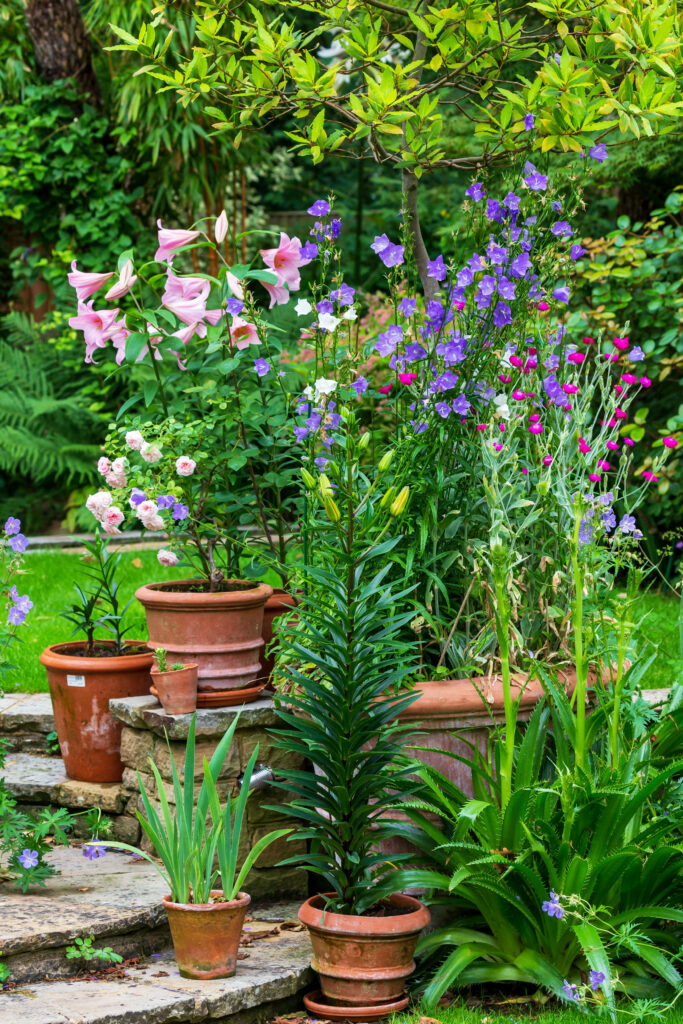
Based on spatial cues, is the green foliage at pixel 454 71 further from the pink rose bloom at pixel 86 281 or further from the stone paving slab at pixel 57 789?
the stone paving slab at pixel 57 789

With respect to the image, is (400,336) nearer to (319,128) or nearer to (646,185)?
(319,128)

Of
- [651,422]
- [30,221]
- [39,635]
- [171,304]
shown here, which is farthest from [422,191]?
[171,304]

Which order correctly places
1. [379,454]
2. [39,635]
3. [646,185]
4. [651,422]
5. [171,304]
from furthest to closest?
1. [646,185]
2. [651,422]
3. [39,635]
4. [379,454]
5. [171,304]

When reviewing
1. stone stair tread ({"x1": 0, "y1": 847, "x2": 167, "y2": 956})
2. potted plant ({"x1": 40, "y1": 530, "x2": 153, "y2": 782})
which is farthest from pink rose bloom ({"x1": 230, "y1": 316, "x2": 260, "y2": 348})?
stone stair tread ({"x1": 0, "y1": 847, "x2": 167, "y2": 956})

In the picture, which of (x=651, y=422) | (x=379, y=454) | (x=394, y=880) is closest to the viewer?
(x=394, y=880)

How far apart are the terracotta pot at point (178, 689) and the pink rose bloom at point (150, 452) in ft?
1.93

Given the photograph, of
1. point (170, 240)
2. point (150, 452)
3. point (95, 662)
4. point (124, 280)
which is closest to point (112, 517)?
point (150, 452)

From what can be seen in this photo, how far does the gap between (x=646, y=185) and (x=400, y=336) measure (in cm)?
445

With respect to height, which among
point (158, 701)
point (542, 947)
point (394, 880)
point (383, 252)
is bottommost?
point (542, 947)

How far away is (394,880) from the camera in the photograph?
249 cm

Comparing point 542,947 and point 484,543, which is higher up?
point 484,543

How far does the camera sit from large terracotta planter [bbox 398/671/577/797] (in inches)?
104

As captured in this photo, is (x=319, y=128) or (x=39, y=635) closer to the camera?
(x=319, y=128)

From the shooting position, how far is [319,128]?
282 cm
